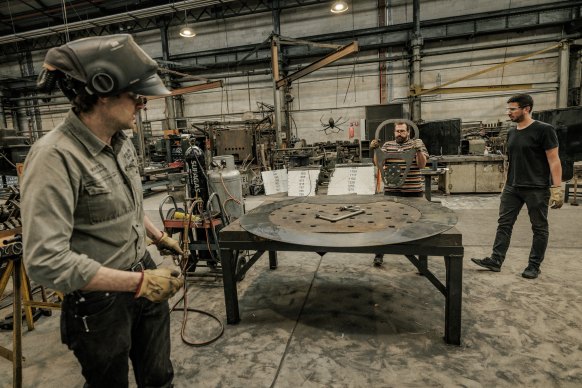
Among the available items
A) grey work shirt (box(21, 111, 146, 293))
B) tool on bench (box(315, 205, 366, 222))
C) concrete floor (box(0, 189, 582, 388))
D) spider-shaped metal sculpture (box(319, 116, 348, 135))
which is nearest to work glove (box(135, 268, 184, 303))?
grey work shirt (box(21, 111, 146, 293))

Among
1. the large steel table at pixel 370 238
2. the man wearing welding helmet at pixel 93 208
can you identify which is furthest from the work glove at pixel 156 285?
the large steel table at pixel 370 238

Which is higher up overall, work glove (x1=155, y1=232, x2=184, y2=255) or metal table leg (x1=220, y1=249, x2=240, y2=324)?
work glove (x1=155, y1=232, x2=184, y2=255)

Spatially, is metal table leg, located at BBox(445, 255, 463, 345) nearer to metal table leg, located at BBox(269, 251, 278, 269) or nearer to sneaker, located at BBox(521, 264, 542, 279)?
sneaker, located at BBox(521, 264, 542, 279)

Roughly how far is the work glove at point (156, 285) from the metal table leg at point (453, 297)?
1442 millimetres

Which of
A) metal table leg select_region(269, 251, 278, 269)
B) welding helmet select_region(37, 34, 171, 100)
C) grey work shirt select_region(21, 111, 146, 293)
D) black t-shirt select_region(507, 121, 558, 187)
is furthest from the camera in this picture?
metal table leg select_region(269, 251, 278, 269)

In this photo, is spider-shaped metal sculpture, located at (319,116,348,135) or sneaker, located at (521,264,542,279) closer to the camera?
sneaker, located at (521,264,542,279)

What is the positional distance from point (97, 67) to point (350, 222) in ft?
5.02

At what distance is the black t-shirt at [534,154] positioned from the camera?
2486 millimetres

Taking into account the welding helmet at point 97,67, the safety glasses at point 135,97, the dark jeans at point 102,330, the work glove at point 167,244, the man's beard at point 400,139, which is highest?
the welding helmet at point 97,67

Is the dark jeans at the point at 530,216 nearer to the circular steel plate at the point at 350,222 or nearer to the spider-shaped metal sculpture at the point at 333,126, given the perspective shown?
the circular steel plate at the point at 350,222

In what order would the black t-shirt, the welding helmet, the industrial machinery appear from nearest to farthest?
1. the welding helmet
2. the black t-shirt
3. the industrial machinery

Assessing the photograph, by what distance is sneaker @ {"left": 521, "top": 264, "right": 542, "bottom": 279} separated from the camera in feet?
8.62

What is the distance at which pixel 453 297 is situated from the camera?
1829 mm

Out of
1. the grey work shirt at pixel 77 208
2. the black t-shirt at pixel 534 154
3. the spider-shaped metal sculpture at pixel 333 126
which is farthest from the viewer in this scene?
the spider-shaped metal sculpture at pixel 333 126
